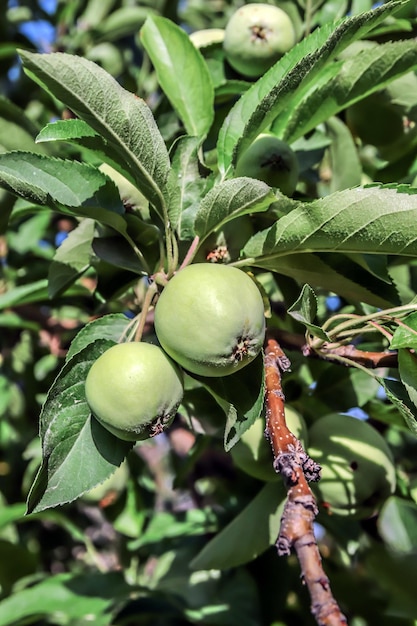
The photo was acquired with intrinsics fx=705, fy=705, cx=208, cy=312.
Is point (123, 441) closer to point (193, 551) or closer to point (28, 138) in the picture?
point (28, 138)

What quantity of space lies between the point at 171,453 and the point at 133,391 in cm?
161

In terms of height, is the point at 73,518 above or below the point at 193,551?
below

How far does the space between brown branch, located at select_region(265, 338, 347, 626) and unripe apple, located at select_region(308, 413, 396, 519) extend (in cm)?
35

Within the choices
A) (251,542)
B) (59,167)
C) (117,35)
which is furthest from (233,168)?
(117,35)

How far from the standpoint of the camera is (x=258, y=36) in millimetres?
1512

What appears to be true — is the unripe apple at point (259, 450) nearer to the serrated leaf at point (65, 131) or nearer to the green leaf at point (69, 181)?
the green leaf at point (69, 181)

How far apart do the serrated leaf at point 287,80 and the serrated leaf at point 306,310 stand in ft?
0.89

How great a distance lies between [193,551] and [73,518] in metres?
0.75

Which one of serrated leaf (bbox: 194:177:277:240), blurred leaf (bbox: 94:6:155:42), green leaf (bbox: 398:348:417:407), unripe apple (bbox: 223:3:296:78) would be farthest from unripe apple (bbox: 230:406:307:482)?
blurred leaf (bbox: 94:6:155:42)

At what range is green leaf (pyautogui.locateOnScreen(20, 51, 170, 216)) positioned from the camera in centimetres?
92

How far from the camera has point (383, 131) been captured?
60.1 inches

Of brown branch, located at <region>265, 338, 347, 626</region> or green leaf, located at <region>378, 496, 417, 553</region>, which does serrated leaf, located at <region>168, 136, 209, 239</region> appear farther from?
green leaf, located at <region>378, 496, 417, 553</region>

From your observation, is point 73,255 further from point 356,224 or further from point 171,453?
point 171,453

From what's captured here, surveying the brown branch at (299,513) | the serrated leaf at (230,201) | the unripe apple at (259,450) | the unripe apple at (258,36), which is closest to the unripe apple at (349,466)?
the unripe apple at (259,450)
